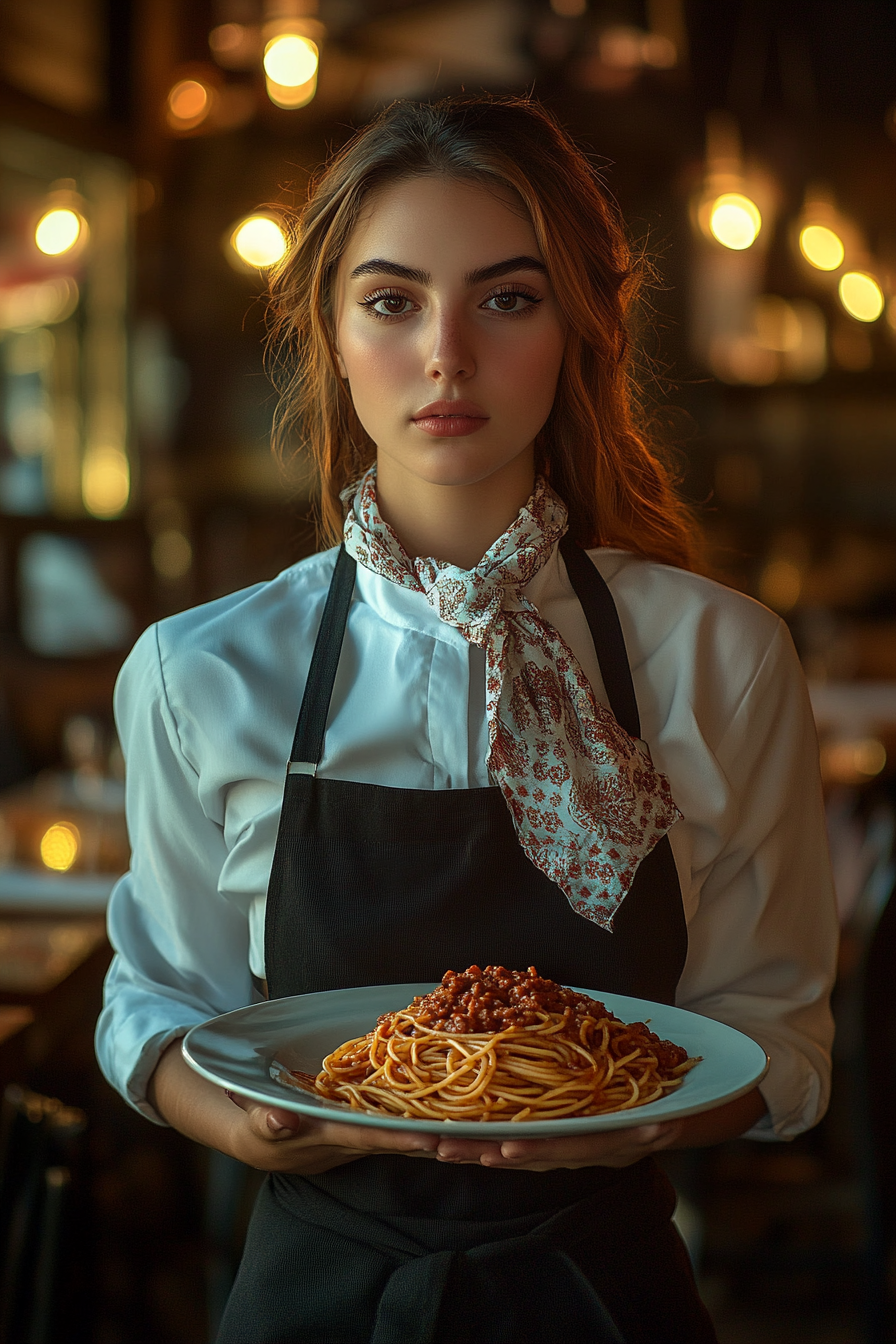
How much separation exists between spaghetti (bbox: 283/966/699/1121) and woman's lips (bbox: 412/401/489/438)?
1.65 ft

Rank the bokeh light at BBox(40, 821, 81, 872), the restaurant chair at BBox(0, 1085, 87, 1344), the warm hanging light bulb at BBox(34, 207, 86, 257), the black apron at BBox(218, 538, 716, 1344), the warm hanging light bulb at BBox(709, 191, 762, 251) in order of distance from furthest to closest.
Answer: the warm hanging light bulb at BBox(34, 207, 86, 257) < the warm hanging light bulb at BBox(709, 191, 762, 251) < the bokeh light at BBox(40, 821, 81, 872) < the restaurant chair at BBox(0, 1085, 87, 1344) < the black apron at BBox(218, 538, 716, 1344)

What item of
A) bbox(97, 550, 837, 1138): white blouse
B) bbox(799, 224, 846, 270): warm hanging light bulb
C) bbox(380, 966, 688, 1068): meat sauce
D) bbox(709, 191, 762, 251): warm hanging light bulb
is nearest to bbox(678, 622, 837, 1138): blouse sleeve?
bbox(97, 550, 837, 1138): white blouse

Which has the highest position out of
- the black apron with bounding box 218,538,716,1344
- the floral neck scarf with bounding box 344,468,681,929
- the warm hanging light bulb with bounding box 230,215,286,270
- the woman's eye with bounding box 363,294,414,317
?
the warm hanging light bulb with bounding box 230,215,286,270

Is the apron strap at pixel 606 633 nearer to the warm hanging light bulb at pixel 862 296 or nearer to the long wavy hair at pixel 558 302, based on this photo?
the long wavy hair at pixel 558 302

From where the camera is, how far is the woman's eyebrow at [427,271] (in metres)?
1.17

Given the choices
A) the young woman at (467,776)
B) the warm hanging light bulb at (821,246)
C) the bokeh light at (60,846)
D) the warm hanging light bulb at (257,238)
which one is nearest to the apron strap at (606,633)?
the young woman at (467,776)

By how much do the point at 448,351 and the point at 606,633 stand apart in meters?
0.33

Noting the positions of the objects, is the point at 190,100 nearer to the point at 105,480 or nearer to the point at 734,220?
the point at 734,220

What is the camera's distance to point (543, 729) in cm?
124

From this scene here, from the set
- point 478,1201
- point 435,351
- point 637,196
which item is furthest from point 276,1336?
point 637,196

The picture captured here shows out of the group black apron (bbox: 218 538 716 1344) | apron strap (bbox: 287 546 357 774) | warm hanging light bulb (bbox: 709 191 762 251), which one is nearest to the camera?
black apron (bbox: 218 538 716 1344)

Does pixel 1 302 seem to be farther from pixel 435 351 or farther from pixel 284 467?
pixel 435 351

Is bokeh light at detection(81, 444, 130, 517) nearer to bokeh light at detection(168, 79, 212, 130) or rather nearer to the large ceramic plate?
bokeh light at detection(168, 79, 212, 130)

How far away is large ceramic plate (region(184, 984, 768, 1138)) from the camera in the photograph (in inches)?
34.3
